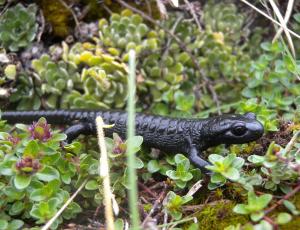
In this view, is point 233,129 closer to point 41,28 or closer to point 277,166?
point 277,166

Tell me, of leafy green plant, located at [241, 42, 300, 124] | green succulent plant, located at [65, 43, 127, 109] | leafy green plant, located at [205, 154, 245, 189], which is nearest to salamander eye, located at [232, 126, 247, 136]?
leafy green plant, located at [241, 42, 300, 124]

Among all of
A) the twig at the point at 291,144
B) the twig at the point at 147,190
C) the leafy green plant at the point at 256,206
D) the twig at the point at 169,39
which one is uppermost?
the twig at the point at 169,39

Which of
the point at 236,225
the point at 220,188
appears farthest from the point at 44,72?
the point at 236,225

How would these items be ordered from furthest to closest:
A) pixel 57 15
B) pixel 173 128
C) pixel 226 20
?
pixel 226 20 → pixel 57 15 → pixel 173 128

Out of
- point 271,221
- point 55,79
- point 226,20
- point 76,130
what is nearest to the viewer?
point 271,221

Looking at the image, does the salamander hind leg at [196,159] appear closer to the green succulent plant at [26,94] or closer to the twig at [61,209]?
the twig at [61,209]

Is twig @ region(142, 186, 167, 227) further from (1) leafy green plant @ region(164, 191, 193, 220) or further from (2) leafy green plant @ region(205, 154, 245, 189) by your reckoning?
(2) leafy green plant @ region(205, 154, 245, 189)

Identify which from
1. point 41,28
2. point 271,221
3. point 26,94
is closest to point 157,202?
point 271,221

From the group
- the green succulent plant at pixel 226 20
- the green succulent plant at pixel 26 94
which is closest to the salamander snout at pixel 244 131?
the green succulent plant at pixel 226 20
